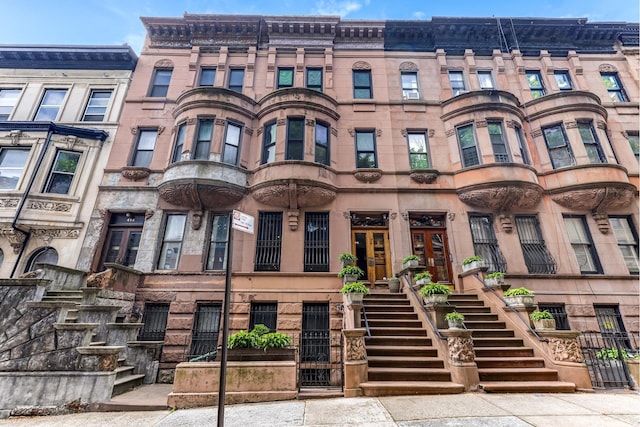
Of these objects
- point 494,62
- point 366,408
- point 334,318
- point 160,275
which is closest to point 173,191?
point 160,275

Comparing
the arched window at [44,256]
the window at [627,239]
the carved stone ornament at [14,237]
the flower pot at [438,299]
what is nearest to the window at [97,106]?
the carved stone ornament at [14,237]

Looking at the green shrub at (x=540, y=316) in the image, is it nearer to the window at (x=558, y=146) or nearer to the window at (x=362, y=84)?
the window at (x=558, y=146)

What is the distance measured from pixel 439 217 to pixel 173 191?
11137 mm

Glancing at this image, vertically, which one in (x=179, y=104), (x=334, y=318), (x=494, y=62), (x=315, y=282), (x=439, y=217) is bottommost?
(x=334, y=318)

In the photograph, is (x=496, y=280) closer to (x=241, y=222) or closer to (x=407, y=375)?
(x=407, y=375)

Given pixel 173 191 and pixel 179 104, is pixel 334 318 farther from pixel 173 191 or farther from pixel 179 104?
pixel 179 104

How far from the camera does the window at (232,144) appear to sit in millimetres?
12312

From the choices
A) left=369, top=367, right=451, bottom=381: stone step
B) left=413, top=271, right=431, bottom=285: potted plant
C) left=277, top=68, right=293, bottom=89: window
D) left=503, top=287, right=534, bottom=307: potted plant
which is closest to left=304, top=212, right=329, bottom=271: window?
left=413, top=271, right=431, bottom=285: potted plant

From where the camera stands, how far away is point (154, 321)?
10.2 meters

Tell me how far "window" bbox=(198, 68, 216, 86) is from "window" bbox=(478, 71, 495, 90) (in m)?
13.8

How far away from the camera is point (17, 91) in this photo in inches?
550

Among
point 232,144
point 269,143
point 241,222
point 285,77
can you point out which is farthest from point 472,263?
point 285,77

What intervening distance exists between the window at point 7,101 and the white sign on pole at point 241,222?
1707 centimetres

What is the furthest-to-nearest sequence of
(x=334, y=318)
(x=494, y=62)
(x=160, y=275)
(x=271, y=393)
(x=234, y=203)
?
(x=494, y=62)
(x=234, y=203)
(x=160, y=275)
(x=334, y=318)
(x=271, y=393)
